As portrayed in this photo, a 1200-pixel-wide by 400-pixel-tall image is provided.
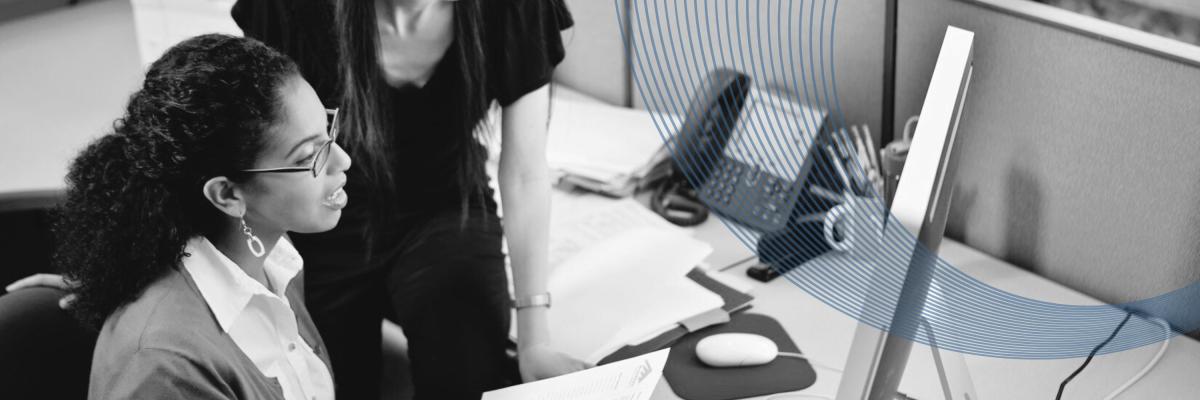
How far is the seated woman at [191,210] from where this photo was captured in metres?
0.96

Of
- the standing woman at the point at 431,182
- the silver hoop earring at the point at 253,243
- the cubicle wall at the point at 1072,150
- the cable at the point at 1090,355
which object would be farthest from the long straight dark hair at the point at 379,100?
the cable at the point at 1090,355

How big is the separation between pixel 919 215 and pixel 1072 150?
2.11ft

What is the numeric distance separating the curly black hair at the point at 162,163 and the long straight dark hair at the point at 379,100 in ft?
0.99

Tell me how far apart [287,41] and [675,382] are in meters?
0.65

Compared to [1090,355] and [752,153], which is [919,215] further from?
[752,153]

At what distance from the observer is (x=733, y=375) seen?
1248 millimetres

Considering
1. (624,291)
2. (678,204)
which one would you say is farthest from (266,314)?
(678,204)

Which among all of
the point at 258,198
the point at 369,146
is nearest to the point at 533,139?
the point at 369,146

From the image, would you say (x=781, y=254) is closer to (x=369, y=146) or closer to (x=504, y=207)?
(x=504, y=207)

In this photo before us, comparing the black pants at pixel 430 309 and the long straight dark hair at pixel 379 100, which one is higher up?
the long straight dark hair at pixel 379 100

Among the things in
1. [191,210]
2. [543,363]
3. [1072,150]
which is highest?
[1072,150]

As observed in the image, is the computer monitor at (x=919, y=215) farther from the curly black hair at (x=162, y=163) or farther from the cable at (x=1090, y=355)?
the curly black hair at (x=162, y=163)

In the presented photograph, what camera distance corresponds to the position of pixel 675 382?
1243mm

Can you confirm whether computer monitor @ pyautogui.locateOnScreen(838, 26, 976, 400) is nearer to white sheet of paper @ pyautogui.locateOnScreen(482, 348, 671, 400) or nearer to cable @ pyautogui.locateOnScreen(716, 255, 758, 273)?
white sheet of paper @ pyautogui.locateOnScreen(482, 348, 671, 400)
